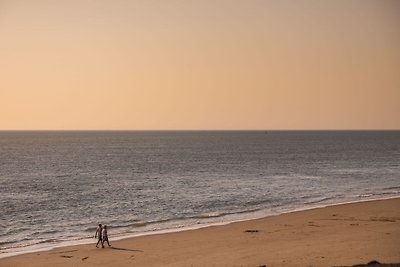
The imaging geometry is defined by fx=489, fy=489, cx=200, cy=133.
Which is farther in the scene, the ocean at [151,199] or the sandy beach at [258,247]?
the ocean at [151,199]

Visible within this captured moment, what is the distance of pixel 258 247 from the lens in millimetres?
27266

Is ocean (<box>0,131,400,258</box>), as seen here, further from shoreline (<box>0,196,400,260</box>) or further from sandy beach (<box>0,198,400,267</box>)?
sandy beach (<box>0,198,400,267</box>)

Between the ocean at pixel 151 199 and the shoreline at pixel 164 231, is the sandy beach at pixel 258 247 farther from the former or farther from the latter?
the ocean at pixel 151 199

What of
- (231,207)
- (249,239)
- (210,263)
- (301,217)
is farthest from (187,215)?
(210,263)

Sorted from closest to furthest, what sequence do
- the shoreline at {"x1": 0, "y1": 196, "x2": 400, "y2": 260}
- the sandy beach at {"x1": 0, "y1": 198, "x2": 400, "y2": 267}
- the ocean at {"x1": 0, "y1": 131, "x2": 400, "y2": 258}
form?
the sandy beach at {"x1": 0, "y1": 198, "x2": 400, "y2": 267} < the shoreline at {"x1": 0, "y1": 196, "x2": 400, "y2": 260} < the ocean at {"x1": 0, "y1": 131, "x2": 400, "y2": 258}

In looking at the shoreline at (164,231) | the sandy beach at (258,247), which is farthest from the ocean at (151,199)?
the sandy beach at (258,247)

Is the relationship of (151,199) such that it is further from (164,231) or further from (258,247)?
(258,247)


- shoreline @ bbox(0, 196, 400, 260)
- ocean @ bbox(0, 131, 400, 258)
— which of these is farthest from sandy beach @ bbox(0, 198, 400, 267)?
ocean @ bbox(0, 131, 400, 258)

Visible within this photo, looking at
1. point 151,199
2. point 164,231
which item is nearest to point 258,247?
point 164,231

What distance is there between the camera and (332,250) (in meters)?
25.0

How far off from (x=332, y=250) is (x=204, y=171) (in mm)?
64813

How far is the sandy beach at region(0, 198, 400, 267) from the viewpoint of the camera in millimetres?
23516

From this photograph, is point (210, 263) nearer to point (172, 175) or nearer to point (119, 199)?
point (119, 199)

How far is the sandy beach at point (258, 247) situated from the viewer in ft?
77.2
